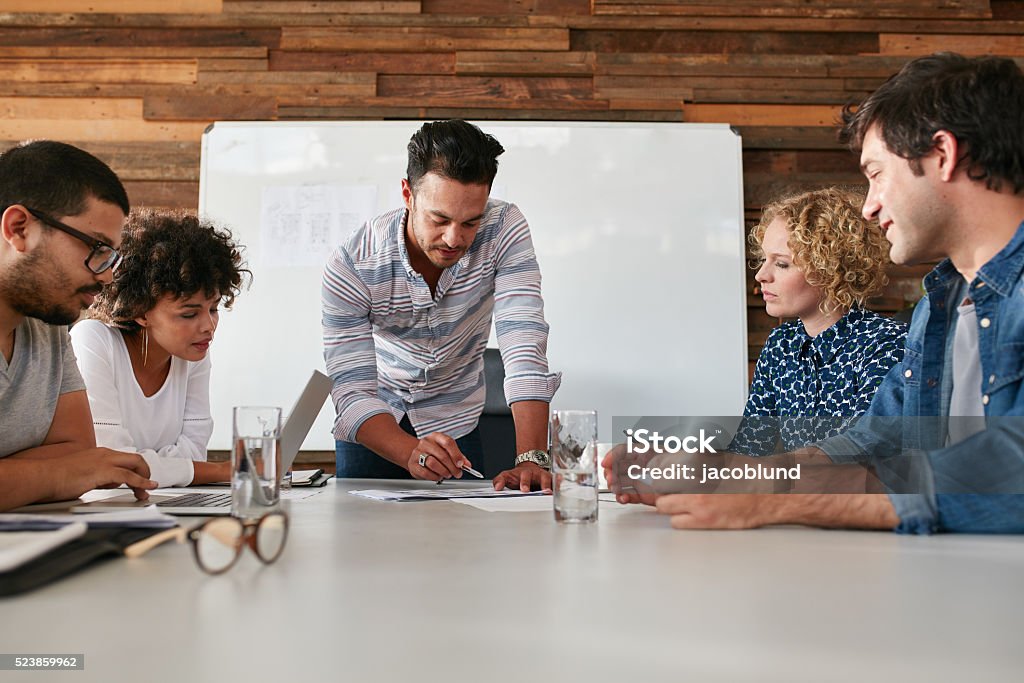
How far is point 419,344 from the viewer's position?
2.11 meters

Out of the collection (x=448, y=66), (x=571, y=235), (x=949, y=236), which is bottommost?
(x=949, y=236)

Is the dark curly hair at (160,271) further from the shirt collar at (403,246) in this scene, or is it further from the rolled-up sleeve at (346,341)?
the shirt collar at (403,246)

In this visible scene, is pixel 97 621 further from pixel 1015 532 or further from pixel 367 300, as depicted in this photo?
pixel 367 300

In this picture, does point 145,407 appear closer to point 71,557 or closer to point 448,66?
point 71,557

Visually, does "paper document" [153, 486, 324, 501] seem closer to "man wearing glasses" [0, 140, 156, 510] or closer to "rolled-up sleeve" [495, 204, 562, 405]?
"man wearing glasses" [0, 140, 156, 510]

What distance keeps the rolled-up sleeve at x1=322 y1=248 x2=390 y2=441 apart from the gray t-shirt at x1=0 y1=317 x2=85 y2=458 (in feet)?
1.86

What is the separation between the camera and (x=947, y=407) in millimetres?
1301

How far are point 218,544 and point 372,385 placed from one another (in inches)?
49.6

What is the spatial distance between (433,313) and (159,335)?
65 cm

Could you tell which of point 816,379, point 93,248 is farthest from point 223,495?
point 816,379

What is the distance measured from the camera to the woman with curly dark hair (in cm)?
189

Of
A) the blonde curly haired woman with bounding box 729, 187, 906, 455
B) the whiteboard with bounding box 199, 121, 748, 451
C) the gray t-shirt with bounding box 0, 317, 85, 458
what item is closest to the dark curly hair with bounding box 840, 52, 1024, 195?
the blonde curly haired woman with bounding box 729, 187, 906, 455

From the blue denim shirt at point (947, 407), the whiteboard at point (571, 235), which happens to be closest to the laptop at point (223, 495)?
the blue denim shirt at point (947, 407)

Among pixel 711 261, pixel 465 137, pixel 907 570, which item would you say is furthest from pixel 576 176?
pixel 907 570
